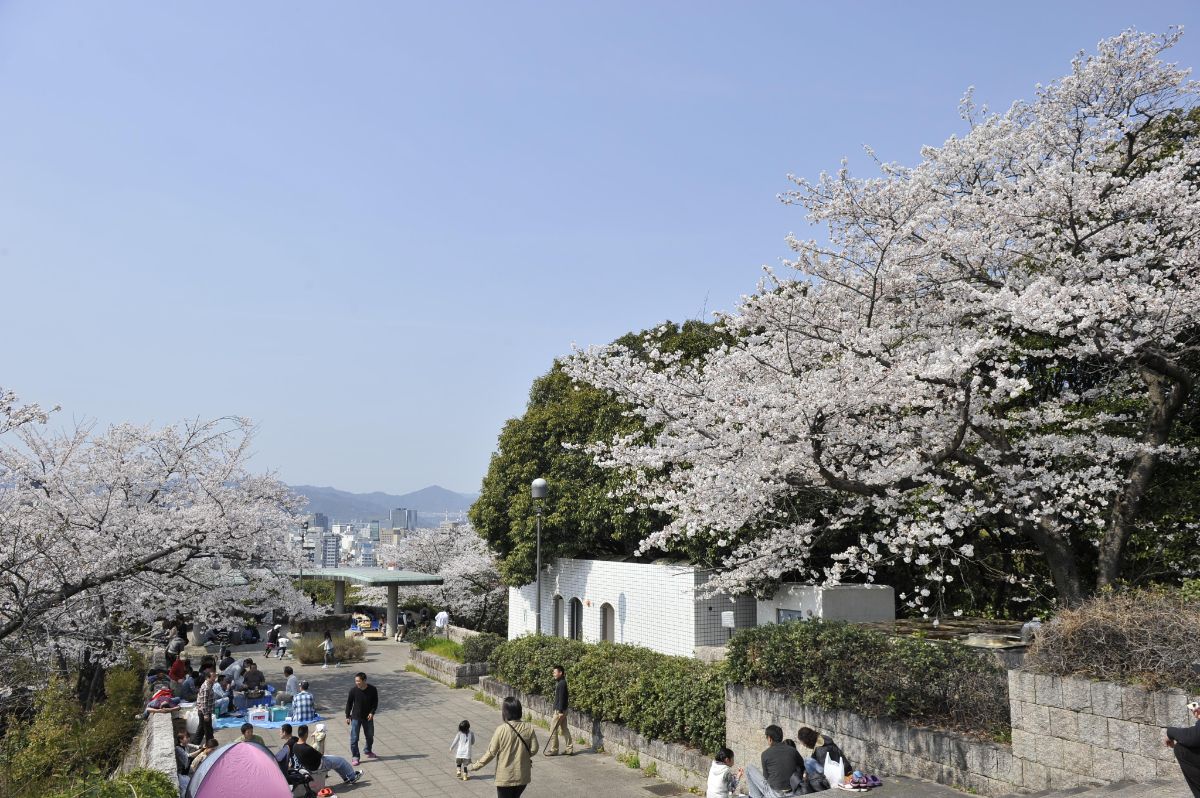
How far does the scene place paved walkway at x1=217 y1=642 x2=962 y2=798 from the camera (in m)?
12.8

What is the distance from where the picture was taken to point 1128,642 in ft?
23.4

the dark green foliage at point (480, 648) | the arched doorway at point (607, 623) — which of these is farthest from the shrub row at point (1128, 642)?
the dark green foliage at point (480, 648)

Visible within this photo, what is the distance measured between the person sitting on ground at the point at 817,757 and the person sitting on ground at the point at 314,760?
301 inches

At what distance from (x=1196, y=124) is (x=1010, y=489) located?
802cm

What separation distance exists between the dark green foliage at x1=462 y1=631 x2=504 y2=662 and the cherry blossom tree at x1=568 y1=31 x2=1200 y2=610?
34.9 ft

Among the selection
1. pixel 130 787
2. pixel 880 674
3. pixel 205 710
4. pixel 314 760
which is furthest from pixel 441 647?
pixel 130 787

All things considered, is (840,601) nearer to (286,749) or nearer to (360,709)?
(360,709)

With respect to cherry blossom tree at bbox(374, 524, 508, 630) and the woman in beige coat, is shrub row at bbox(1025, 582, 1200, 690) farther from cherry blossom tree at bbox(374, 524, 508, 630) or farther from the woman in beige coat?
cherry blossom tree at bbox(374, 524, 508, 630)

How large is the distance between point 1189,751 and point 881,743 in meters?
4.13

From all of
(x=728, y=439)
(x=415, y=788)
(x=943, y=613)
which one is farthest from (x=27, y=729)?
(x=943, y=613)

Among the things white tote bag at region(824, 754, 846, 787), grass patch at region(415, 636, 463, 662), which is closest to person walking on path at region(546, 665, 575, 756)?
white tote bag at region(824, 754, 846, 787)

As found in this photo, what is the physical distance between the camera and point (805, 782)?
8805mm

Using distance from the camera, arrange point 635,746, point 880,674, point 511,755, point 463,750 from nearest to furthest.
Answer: point 511,755, point 880,674, point 463,750, point 635,746

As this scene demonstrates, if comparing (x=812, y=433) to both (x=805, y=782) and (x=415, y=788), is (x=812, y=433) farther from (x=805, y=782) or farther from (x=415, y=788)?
(x=415, y=788)
